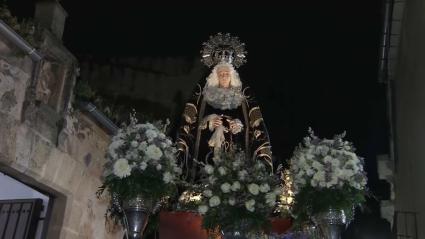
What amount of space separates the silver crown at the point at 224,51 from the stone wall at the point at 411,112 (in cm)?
279

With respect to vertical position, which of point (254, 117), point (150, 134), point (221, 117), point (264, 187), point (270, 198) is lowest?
point (270, 198)

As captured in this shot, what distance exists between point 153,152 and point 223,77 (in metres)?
4.44

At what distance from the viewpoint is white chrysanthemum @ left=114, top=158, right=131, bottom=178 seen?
532cm

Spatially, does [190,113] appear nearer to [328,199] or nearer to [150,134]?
[150,134]

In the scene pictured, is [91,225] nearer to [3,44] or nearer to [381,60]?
[3,44]

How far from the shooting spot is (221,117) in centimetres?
908

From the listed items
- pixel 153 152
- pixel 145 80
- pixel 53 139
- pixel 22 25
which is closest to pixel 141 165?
pixel 153 152

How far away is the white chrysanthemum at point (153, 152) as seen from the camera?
5.49m

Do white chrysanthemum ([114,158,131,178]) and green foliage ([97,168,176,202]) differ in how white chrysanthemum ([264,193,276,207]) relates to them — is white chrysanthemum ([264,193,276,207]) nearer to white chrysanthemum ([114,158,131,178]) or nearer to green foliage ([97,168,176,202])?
green foliage ([97,168,176,202])

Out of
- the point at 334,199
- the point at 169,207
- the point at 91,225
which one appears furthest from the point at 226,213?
the point at 91,225

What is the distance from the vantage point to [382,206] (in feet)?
39.5

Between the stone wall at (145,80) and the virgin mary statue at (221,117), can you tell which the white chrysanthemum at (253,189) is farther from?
the stone wall at (145,80)

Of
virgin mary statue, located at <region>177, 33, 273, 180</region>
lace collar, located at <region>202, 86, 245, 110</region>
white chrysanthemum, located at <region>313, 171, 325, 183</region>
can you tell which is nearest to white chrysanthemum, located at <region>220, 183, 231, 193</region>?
white chrysanthemum, located at <region>313, 171, 325, 183</region>

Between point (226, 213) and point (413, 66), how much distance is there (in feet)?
11.9
